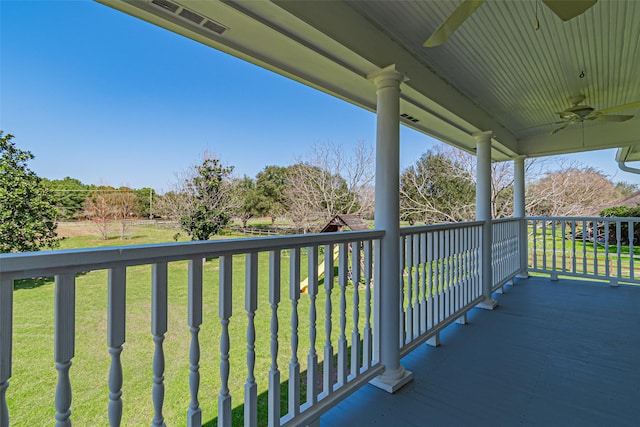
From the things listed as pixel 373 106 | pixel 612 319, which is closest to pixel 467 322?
pixel 612 319

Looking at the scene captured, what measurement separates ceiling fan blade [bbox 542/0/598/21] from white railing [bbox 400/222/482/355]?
53.6 inches

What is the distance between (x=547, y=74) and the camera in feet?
9.07

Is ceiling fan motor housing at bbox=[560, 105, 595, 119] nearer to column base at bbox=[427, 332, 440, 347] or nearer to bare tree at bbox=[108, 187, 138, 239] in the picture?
column base at bbox=[427, 332, 440, 347]

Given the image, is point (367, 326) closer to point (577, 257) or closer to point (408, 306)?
point (408, 306)

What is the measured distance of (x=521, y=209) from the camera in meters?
5.05

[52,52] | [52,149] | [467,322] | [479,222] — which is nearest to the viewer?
[52,149]

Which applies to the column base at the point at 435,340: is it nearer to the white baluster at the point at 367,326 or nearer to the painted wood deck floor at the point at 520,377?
the painted wood deck floor at the point at 520,377

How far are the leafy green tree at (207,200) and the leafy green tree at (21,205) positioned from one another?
3366 millimetres

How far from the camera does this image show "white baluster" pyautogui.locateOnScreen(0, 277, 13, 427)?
718 millimetres

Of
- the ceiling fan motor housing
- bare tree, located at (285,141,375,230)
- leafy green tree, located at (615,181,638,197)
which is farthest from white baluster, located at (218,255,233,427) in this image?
leafy green tree, located at (615,181,638,197)

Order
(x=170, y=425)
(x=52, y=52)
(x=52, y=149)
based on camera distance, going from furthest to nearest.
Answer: (x=52, y=52) → (x=52, y=149) → (x=170, y=425)

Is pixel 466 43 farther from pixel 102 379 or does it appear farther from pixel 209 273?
pixel 102 379

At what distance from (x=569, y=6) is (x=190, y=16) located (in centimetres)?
168

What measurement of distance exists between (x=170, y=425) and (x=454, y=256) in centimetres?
276
